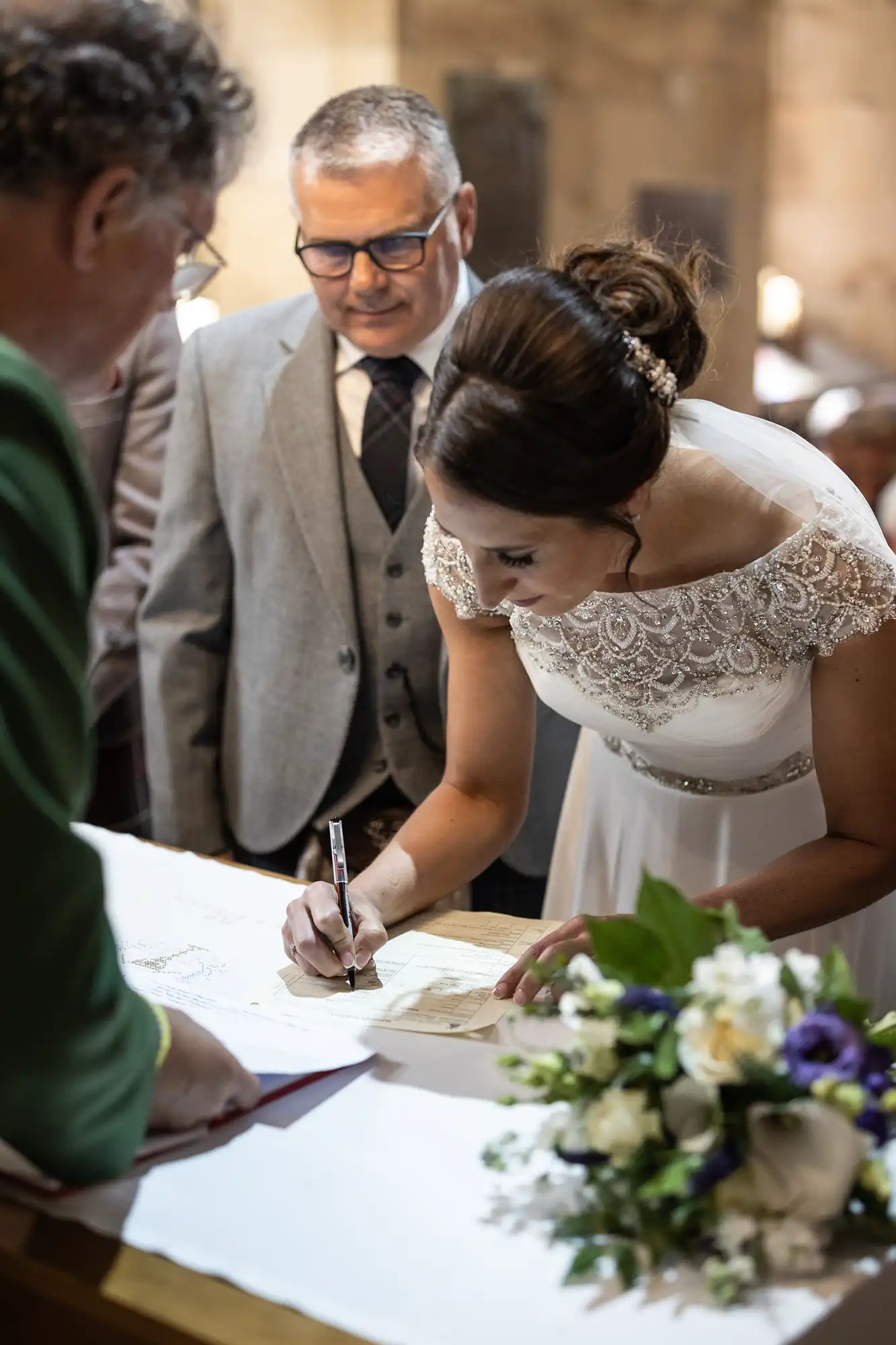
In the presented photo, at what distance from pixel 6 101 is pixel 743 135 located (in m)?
6.78

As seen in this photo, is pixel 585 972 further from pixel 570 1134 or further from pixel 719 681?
pixel 719 681

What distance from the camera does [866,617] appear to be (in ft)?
6.10

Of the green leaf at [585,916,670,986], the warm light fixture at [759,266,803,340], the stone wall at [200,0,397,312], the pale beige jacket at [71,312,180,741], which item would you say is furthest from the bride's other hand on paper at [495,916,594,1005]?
the warm light fixture at [759,266,803,340]

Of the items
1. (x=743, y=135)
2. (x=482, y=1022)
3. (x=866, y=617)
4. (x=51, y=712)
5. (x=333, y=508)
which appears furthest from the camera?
(x=743, y=135)

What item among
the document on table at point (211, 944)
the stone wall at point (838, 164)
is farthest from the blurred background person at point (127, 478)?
the stone wall at point (838, 164)

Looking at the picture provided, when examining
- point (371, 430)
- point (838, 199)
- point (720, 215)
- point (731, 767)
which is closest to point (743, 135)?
point (720, 215)

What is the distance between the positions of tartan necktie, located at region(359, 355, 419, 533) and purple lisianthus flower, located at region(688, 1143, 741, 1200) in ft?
5.74

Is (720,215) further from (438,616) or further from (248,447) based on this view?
(438,616)

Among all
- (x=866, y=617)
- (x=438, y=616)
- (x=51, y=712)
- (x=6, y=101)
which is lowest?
(x=438, y=616)

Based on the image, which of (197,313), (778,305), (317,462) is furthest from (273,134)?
(778,305)

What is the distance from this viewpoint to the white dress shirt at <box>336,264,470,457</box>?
8.93ft

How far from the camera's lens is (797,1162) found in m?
1.16

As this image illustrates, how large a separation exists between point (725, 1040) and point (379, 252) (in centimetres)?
177

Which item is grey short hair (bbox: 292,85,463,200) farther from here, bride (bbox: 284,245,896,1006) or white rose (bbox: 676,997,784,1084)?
white rose (bbox: 676,997,784,1084)
